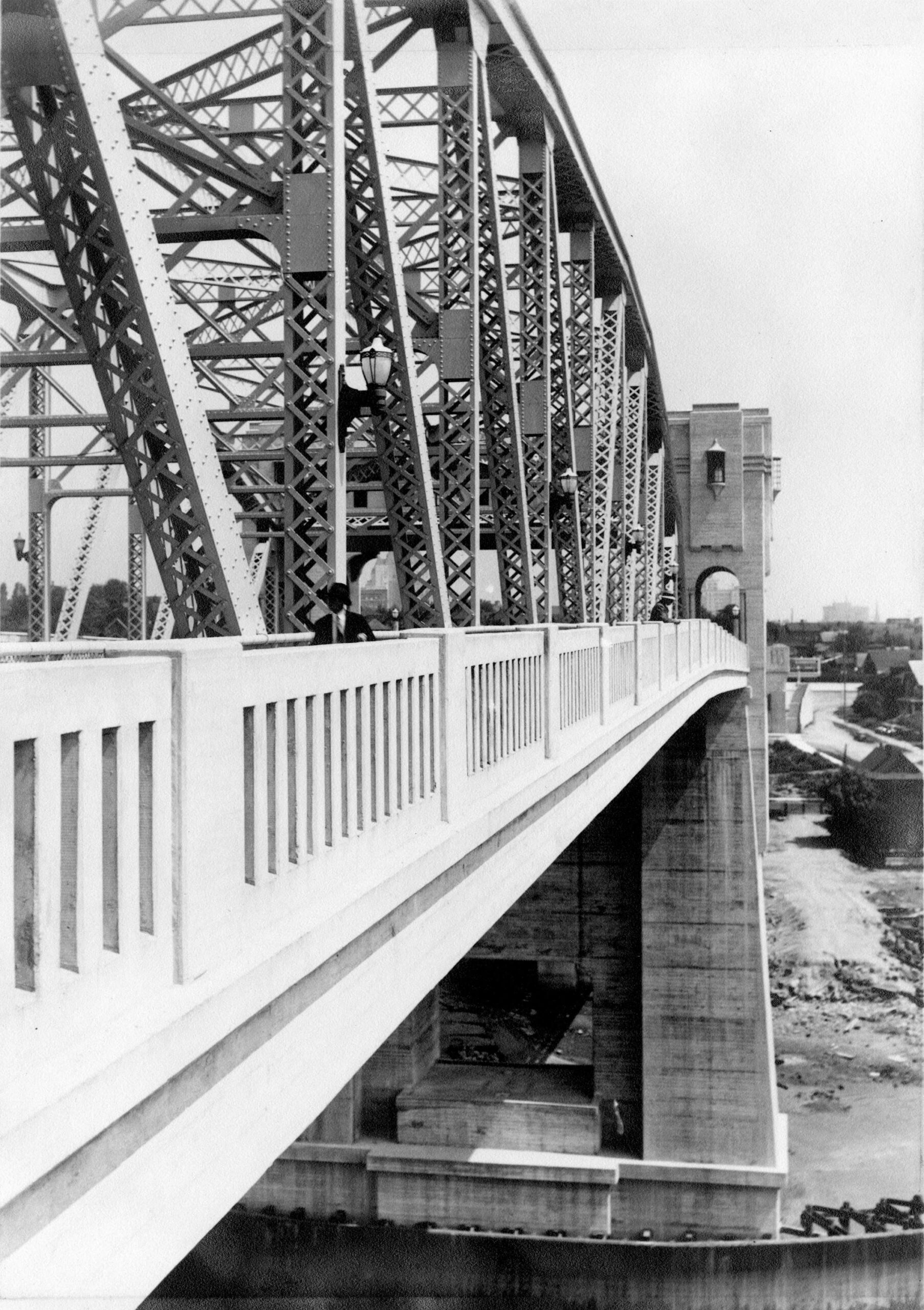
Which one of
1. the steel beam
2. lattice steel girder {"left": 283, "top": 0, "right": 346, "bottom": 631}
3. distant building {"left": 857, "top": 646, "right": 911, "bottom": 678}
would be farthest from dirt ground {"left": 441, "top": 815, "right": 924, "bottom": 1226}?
distant building {"left": 857, "top": 646, "right": 911, "bottom": 678}

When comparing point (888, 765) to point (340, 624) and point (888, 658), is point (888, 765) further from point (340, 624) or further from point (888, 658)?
→ point (340, 624)

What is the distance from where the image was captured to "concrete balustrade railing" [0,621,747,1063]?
2688mm

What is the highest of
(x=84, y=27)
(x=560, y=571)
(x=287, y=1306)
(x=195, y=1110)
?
(x=84, y=27)

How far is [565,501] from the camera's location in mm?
16359

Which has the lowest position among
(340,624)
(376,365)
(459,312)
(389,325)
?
(340,624)

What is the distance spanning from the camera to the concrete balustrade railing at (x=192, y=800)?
2688 mm

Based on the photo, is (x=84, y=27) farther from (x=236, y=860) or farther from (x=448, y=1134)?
(x=448, y=1134)

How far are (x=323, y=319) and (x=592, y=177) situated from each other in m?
14.2

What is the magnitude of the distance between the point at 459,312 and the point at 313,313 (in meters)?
4.27

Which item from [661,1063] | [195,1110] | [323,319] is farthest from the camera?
[661,1063]

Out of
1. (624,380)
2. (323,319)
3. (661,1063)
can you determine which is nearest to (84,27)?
(323,319)

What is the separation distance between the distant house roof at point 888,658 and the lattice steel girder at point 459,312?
274ft

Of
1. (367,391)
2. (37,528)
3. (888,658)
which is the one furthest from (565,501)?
(888,658)

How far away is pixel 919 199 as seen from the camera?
995 cm
